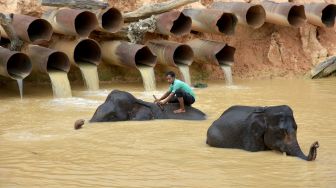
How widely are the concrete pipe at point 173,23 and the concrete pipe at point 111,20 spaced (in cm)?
100

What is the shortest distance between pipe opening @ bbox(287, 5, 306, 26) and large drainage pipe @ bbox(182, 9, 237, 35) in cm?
179

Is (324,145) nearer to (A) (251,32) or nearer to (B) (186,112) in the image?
(B) (186,112)

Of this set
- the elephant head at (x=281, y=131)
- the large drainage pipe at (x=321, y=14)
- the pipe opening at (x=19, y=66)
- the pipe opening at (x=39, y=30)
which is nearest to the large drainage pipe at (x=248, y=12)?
the large drainage pipe at (x=321, y=14)

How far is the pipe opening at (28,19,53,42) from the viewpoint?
13.2 metres

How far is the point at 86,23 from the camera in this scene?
45.6 ft

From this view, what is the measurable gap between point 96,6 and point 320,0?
7.50 meters

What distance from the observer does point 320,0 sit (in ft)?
60.8

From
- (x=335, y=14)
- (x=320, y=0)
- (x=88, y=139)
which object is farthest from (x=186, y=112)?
(x=320, y=0)

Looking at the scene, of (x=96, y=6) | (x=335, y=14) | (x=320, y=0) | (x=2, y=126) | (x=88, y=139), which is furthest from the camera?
(x=320, y=0)

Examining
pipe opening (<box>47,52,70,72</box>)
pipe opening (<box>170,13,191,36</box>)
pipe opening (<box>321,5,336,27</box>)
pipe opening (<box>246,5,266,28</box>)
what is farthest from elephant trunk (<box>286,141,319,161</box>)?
pipe opening (<box>321,5,336,27</box>)

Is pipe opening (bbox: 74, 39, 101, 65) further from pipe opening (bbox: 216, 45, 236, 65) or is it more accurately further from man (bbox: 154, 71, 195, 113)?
man (bbox: 154, 71, 195, 113)

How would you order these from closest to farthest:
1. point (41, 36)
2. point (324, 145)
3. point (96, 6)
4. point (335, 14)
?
point (324, 145), point (41, 36), point (96, 6), point (335, 14)

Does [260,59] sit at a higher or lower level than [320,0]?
lower

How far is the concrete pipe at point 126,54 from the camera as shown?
45.6 feet
